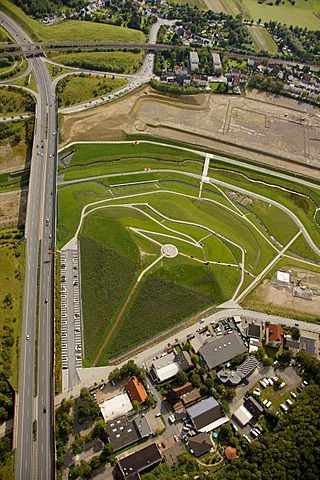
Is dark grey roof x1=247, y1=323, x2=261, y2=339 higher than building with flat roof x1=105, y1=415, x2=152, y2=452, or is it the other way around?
dark grey roof x1=247, y1=323, x2=261, y2=339

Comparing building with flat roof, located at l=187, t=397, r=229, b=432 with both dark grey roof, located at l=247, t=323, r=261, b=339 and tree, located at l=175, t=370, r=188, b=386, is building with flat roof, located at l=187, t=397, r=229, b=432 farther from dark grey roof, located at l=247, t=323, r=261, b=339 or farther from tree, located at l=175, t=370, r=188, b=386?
dark grey roof, located at l=247, t=323, r=261, b=339

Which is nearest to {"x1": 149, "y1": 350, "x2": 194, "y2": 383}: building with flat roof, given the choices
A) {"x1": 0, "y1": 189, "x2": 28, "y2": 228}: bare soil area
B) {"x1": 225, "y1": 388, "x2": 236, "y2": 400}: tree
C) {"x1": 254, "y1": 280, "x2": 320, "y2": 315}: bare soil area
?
{"x1": 225, "y1": 388, "x2": 236, "y2": 400}: tree

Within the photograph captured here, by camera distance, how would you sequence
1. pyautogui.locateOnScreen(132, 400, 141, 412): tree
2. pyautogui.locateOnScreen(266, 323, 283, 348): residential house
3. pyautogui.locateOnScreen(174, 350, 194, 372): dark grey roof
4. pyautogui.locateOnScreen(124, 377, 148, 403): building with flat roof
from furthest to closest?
pyautogui.locateOnScreen(266, 323, 283, 348): residential house < pyautogui.locateOnScreen(174, 350, 194, 372): dark grey roof < pyautogui.locateOnScreen(124, 377, 148, 403): building with flat roof < pyautogui.locateOnScreen(132, 400, 141, 412): tree

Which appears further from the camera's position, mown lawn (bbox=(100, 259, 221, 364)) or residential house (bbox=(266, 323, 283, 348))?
residential house (bbox=(266, 323, 283, 348))

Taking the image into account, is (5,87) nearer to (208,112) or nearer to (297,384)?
(208,112)

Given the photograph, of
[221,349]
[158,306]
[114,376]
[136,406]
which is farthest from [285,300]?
[114,376]

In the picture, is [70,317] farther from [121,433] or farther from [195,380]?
[195,380]

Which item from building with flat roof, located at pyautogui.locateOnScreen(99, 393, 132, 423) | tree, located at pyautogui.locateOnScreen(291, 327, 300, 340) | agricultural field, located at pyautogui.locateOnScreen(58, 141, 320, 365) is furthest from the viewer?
agricultural field, located at pyautogui.locateOnScreen(58, 141, 320, 365)
